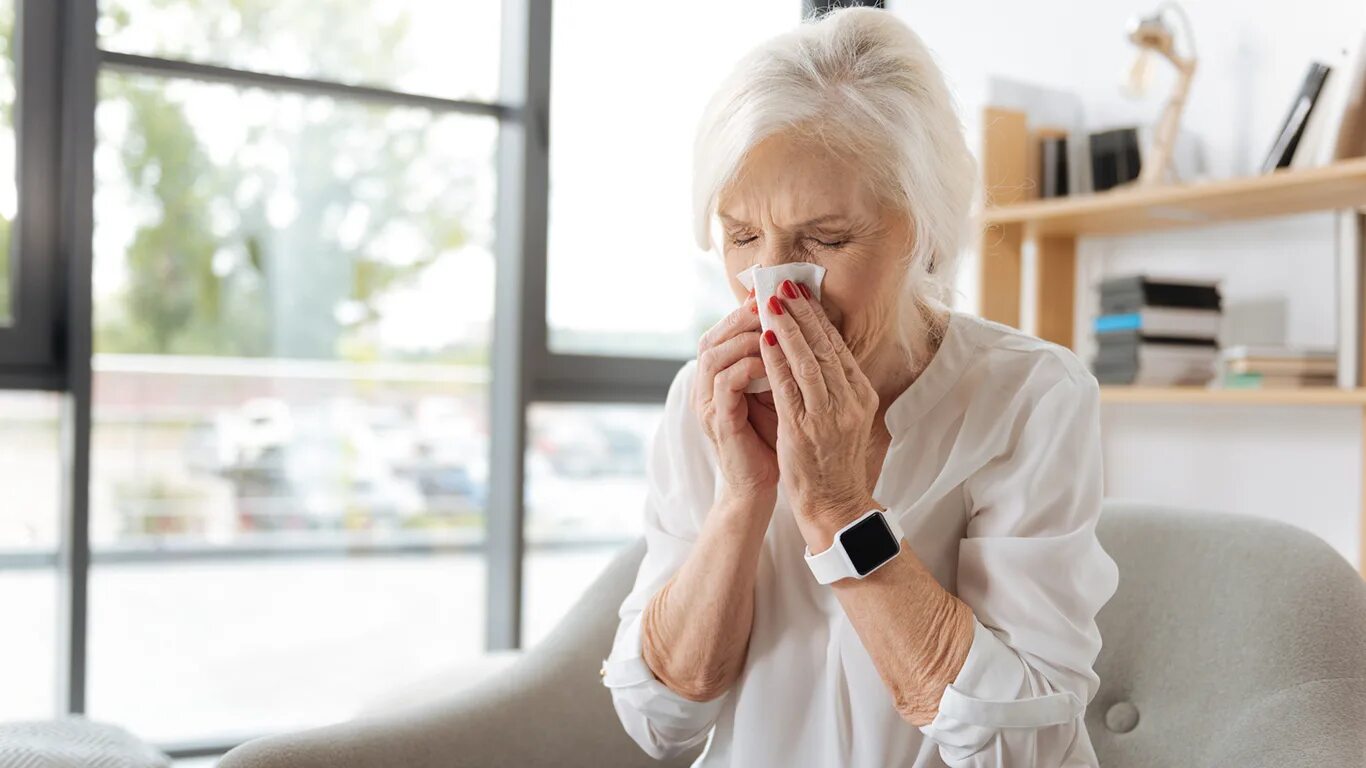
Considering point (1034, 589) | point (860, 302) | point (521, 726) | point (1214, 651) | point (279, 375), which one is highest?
point (860, 302)

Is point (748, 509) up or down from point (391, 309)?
down

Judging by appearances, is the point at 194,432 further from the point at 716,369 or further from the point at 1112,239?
the point at 1112,239

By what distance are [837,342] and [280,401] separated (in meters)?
2.14

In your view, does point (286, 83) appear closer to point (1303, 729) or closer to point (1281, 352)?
point (1281, 352)

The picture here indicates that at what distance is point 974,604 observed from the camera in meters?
1.22

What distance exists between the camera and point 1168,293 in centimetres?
263

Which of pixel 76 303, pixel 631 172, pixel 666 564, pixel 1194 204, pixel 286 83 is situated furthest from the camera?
pixel 631 172

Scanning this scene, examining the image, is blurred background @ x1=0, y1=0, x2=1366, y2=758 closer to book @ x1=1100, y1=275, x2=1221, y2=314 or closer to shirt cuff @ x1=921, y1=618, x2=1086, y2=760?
book @ x1=1100, y1=275, x2=1221, y2=314

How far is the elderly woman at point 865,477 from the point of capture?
117cm

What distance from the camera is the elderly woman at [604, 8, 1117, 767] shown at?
1165mm

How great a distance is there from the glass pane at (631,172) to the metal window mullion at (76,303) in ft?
3.62

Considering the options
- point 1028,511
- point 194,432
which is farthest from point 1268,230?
point 194,432

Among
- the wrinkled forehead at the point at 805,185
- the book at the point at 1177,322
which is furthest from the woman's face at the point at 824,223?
the book at the point at 1177,322

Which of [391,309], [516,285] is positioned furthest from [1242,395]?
[391,309]
